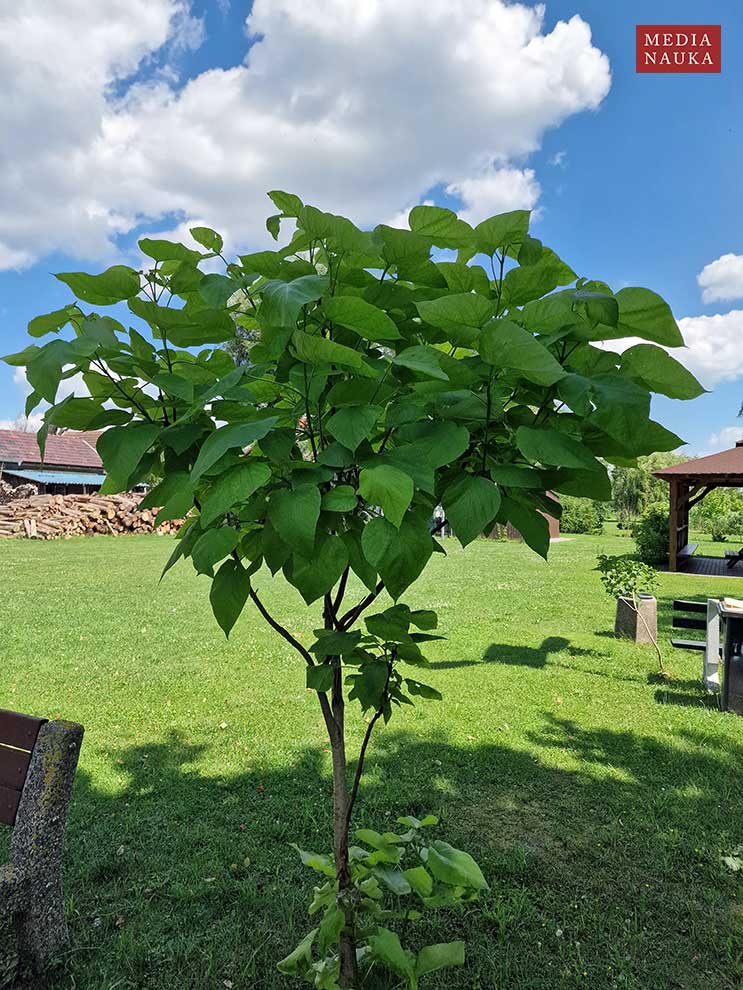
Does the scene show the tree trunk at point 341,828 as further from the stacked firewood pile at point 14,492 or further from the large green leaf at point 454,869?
the stacked firewood pile at point 14,492

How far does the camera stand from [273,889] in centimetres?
270

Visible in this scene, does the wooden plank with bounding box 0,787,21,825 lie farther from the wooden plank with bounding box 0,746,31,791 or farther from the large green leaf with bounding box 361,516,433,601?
the large green leaf with bounding box 361,516,433,601

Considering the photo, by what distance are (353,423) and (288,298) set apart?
0.23 meters

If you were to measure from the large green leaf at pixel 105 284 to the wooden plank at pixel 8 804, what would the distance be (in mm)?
1867

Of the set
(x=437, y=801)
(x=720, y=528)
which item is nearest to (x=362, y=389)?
(x=437, y=801)

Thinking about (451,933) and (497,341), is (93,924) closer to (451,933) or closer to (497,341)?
(451,933)

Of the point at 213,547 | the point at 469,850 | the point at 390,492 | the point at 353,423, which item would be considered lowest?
the point at 469,850

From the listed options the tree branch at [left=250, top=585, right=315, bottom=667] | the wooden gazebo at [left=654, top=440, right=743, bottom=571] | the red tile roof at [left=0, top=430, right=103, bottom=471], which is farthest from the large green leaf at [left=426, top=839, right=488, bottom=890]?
the red tile roof at [left=0, top=430, right=103, bottom=471]

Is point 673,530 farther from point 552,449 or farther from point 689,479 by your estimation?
point 552,449

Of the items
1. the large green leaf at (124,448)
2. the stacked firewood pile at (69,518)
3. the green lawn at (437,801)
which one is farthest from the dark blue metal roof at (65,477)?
the large green leaf at (124,448)

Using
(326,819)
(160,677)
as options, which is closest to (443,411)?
(326,819)

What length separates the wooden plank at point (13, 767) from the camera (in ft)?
7.09

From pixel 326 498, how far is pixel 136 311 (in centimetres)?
48

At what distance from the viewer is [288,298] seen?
93cm
